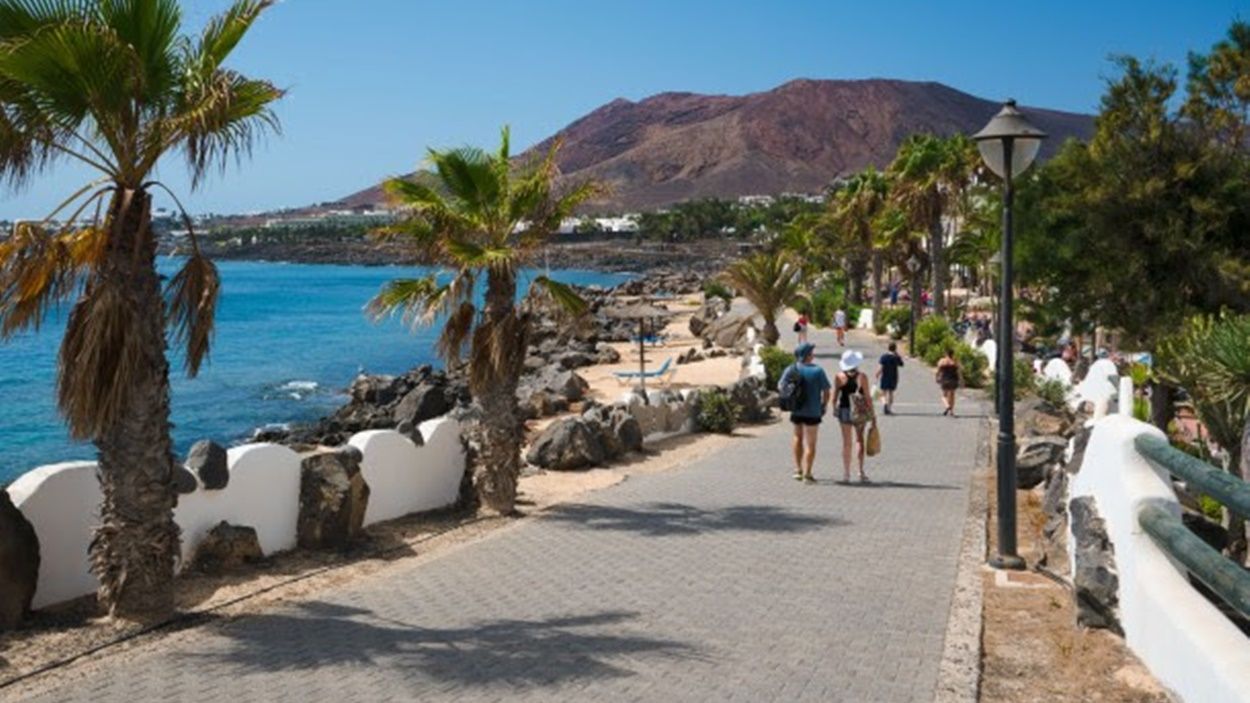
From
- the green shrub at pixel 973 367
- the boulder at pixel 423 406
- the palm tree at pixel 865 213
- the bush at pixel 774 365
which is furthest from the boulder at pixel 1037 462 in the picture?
the palm tree at pixel 865 213

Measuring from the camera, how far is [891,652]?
6711 millimetres

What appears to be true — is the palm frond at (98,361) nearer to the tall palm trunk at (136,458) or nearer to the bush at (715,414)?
the tall palm trunk at (136,458)

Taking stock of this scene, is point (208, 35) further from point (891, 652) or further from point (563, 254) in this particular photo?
point (563, 254)

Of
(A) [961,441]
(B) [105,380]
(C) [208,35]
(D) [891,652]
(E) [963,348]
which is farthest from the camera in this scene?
(E) [963,348]

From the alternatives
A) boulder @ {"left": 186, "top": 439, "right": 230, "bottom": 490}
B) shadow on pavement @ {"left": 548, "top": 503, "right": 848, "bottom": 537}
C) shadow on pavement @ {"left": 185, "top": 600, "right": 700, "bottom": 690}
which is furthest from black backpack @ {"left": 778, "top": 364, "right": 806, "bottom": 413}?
Answer: boulder @ {"left": 186, "top": 439, "right": 230, "bottom": 490}

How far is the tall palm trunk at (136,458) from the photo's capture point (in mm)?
7273

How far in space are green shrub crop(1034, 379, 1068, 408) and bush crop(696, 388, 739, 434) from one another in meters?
5.63

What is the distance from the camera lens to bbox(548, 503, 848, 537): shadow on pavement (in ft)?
35.6

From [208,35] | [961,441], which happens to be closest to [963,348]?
[961,441]

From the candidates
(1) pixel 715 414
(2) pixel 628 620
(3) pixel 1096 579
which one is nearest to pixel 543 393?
(1) pixel 715 414

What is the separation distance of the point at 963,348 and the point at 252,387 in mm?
26272

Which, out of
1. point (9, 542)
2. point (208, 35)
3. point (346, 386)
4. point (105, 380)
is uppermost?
point (208, 35)

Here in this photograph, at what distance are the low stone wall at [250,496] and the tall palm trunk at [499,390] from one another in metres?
0.55

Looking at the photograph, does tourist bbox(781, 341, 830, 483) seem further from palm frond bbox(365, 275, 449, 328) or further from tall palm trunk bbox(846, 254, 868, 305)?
tall palm trunk bbox(846, 254, 868, 305)
